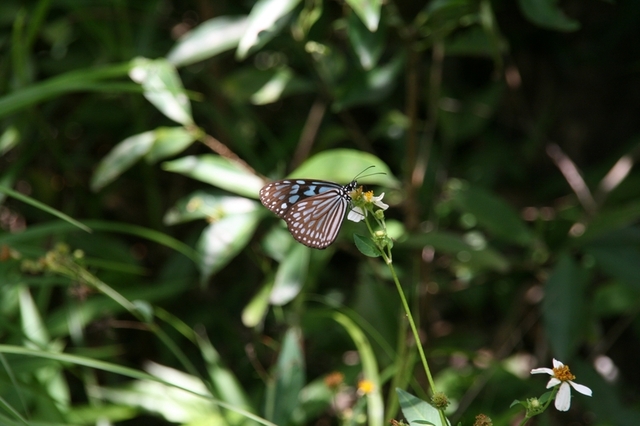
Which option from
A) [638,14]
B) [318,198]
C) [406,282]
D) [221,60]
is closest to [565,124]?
[638,14]

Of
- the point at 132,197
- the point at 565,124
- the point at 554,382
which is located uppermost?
the point at 554,382

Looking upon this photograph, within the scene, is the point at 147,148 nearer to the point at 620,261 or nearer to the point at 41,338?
the point at 41,338

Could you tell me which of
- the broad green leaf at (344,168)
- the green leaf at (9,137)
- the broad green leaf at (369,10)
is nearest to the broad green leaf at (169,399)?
the broad green leaf at (344,168)

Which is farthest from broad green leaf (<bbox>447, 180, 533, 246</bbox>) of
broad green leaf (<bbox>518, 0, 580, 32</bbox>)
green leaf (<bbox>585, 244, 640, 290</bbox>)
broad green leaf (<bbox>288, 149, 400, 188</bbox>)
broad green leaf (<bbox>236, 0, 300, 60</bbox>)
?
broad green leaf (<bbox>236, 0, 300, 60</bbox>)

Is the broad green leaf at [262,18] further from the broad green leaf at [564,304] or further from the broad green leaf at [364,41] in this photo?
the broad green leaf at [564,304]

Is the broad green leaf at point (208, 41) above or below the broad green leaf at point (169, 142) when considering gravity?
above

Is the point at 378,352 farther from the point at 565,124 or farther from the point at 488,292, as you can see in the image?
the point at 565,124
